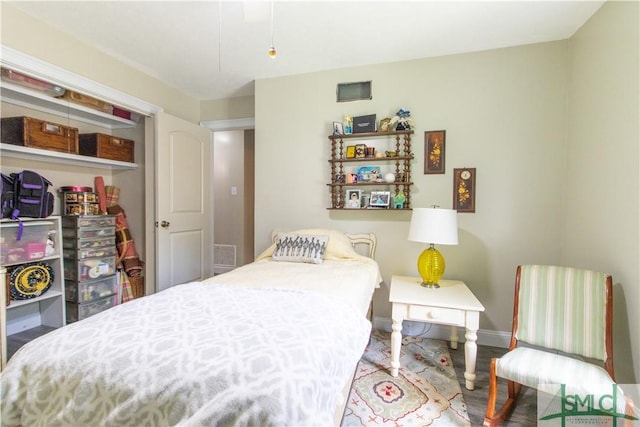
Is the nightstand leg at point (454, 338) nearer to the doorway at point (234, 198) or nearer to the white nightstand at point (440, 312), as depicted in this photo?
the white nightstand at point (440, 312)

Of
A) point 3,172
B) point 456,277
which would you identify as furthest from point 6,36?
point 456,277

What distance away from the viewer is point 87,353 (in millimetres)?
917

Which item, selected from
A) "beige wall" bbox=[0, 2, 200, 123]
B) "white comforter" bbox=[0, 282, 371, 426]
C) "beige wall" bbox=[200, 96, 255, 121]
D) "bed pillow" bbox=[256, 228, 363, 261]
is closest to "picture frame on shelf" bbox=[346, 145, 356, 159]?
"bed pillow" bbox=[256, 228, 363, 261]

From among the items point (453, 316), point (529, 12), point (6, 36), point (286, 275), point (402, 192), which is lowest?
point (453, 316)

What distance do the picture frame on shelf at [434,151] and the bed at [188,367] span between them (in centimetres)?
163

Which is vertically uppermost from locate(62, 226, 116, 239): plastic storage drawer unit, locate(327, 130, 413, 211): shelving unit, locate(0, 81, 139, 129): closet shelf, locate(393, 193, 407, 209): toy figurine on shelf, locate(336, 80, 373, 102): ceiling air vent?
locate(336, 80, 373, 102): ceiling air vent

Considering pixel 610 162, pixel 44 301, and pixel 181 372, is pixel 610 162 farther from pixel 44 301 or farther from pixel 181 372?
pixel 44 301

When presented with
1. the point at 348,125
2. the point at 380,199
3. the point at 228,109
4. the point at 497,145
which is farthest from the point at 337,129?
the point at 228,109

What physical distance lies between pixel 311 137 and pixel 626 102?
2.11m

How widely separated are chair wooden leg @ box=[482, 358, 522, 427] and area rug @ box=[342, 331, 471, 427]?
0.12m

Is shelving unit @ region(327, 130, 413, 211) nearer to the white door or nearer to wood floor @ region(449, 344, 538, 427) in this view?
wood floor @ region(449, 344, 538, 427)

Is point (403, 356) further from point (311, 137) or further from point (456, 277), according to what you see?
point (311, 137)

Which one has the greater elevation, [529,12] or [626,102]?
[529,12]

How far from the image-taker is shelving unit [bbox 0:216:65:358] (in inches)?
87.5
